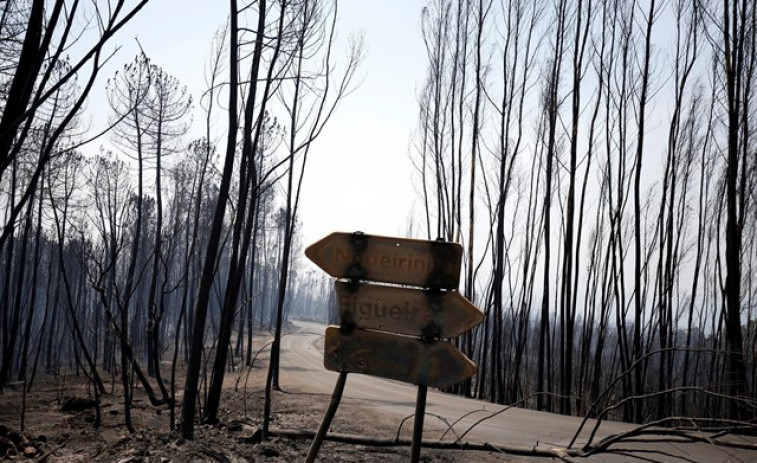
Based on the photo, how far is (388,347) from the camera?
3.32 m

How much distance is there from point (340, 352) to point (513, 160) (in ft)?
43.6

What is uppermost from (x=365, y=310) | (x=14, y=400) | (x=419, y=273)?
(x=419, y=273)

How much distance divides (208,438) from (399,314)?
4.02 metres

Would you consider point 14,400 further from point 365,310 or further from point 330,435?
point 365,310

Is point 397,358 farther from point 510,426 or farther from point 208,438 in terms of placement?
point 510,426

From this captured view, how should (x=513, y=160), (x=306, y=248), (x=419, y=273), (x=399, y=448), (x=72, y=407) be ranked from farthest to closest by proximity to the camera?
1. (x=513, y=160)
2. (x=72, y=407)
3. (x=399, y=448)
4. (x=306, y=248)
5. (x=419, y=273)

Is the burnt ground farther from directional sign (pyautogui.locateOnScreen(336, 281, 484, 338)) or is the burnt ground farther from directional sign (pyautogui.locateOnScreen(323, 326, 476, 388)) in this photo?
directional sign (pyautogui.locateOnScreen(336, 281, 484, 338))

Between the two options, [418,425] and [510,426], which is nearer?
[418,425]

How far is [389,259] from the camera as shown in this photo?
3367mm

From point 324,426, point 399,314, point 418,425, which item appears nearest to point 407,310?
point 399,314

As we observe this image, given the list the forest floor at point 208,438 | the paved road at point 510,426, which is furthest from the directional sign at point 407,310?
the forest floor at point 208,438

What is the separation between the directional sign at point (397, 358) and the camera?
3219mm

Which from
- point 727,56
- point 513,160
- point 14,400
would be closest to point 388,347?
point 727,56

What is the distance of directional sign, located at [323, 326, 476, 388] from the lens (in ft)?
10.6
